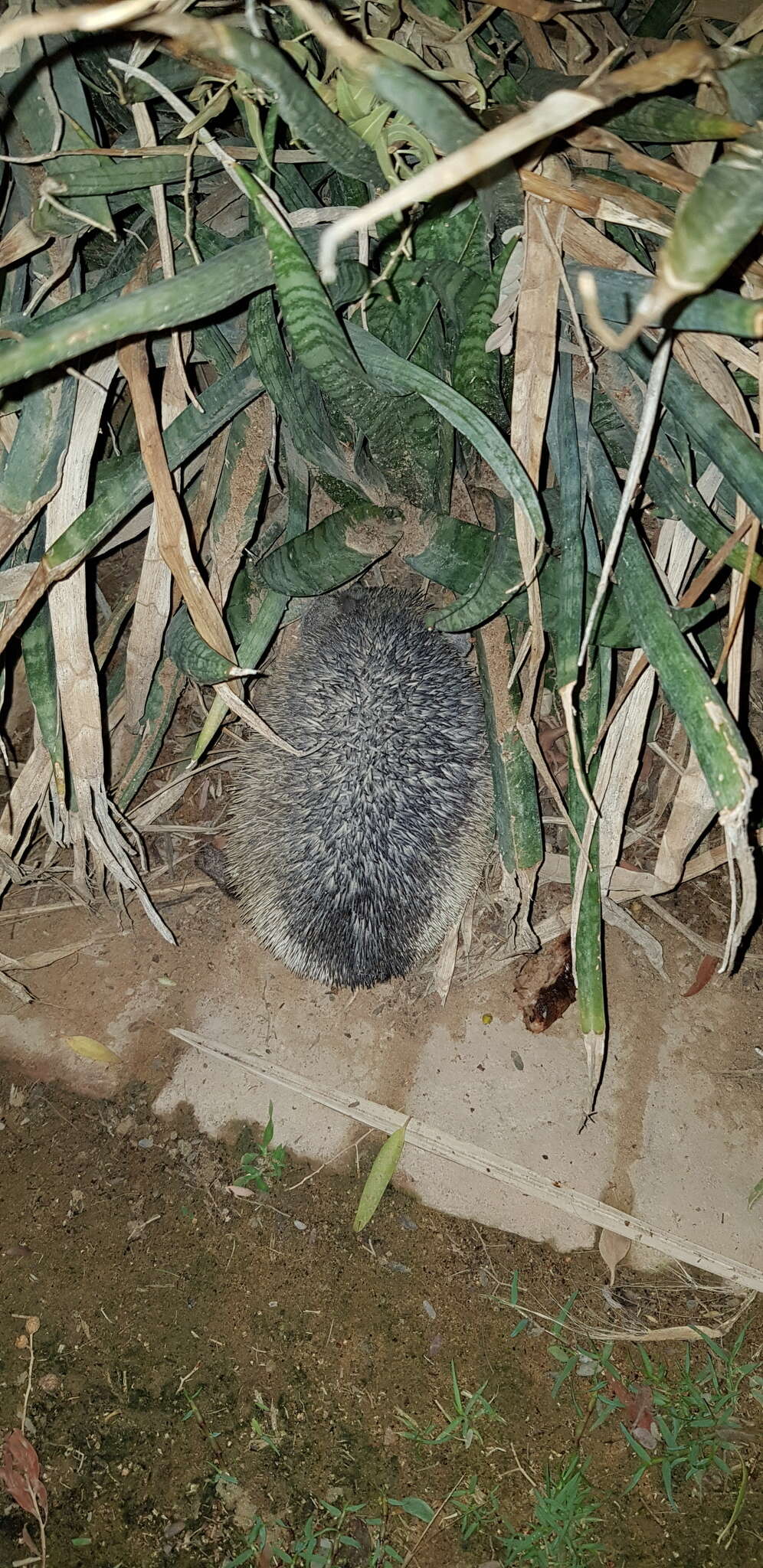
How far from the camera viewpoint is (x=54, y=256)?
1314 mm

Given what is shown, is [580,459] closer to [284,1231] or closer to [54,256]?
[54,256]

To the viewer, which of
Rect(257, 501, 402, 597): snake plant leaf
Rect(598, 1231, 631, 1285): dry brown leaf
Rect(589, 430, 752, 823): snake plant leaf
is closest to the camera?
Rect(589, 430, 752, 823): snake plant leaf

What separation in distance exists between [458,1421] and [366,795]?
1.10 metres

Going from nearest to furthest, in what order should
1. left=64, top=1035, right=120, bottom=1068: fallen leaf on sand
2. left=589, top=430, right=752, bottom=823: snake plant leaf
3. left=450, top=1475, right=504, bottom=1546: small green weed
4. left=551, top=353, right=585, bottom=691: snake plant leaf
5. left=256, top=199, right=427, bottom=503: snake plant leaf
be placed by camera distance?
left=589, top=430, right=752, bottom=823: snake plant leaf → left=256, top=199, right=427, bottom=503: snake plant leaf → left=551, top=353, right=585, bottom=691: snake plant leaf → left=450, top=1475, right=504, bottom=1546: small green weed → left=64, top=1035, right=120, bottom=1068: fallen leaf on sand

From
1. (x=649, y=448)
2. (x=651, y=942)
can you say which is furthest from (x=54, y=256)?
(x=651, y=942)

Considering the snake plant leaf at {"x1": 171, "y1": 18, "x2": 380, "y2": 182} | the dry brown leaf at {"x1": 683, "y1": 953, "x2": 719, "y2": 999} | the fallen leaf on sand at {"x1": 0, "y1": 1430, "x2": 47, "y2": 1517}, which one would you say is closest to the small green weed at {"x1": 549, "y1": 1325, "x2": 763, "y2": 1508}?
the dry brown leaf at {"x1": 683, "y1": 953, "x2": 719, "y2": 999}

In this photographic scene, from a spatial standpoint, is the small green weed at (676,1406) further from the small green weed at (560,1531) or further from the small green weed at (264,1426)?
the small green weed at (264,1426)

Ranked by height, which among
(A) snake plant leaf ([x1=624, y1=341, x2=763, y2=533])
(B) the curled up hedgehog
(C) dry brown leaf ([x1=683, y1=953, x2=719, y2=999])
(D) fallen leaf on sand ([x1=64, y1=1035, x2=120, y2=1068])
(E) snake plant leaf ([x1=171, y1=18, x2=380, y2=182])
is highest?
(E) snake plant leaf ([x1=171, y1=18, x2=380, y2=182])

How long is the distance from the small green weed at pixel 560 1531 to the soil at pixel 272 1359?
0.02m

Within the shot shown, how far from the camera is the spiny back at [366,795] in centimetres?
158

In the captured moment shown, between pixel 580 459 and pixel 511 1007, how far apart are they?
109 centimetres

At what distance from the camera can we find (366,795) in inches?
61.7

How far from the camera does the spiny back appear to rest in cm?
158

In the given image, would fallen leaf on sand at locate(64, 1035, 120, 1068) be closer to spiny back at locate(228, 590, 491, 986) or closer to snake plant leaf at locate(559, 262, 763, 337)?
spiny back at locate(228, 590, 491, 986)
